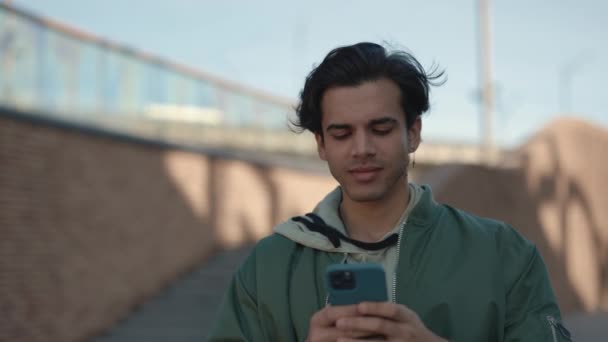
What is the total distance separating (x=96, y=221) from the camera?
8.94 metres

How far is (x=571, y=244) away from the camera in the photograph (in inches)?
591

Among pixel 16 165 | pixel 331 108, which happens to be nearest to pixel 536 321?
pixel 331 108

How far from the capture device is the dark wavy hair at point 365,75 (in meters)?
1.98

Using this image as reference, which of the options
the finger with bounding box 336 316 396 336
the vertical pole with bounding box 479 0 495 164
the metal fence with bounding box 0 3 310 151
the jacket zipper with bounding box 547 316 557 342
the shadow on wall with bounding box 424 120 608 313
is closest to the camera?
the finger with bounding box 336 316 396 336

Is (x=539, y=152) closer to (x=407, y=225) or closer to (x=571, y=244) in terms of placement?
(x=571, y=244)

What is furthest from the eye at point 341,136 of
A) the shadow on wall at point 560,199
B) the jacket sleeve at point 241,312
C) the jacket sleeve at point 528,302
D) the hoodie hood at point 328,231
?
the shadow on wall at point 560,199

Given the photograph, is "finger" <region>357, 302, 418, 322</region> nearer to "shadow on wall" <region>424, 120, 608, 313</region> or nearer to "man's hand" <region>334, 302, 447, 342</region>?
"man's hand" <region>334, 302, 447, 342</region>

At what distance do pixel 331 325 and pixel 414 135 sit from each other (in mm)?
684

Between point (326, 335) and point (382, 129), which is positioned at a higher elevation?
point (382, 129)

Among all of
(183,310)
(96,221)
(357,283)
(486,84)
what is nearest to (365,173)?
(357,283)

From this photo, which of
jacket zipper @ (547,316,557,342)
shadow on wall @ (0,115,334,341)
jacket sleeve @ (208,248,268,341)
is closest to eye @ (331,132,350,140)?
jacket sleeve @ (208,248,268,341)

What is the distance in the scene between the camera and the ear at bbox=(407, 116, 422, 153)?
2.04 meters

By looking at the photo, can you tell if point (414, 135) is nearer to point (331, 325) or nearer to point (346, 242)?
point (346, 242)

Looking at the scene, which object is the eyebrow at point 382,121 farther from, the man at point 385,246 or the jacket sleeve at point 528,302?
the jacket sleeve at point 528,302
